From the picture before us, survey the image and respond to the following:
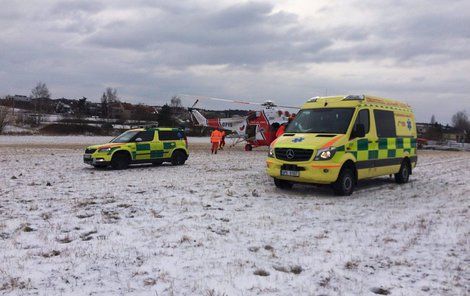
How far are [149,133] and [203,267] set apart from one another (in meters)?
13.2

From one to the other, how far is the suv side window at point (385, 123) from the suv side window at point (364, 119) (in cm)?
49

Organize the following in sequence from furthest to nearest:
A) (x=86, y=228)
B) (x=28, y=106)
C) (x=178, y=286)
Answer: (x=28, y=106) → (x=86, y=228) → (x=178, y=286)

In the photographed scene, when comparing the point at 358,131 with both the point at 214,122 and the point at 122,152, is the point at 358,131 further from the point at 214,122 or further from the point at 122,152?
the point at 214,122

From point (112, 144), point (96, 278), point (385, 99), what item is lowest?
point (96, 278)

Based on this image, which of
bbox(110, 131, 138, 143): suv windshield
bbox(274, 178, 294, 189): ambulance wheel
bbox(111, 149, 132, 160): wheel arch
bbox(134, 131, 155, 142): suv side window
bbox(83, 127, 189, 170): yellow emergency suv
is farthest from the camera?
bbox(134, 131, 155, 142): suv side window

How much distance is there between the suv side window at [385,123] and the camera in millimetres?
11773

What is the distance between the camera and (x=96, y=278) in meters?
4.67

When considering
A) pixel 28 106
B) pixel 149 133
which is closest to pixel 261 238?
pixel 149 133

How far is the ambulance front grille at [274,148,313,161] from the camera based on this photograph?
33.2ft

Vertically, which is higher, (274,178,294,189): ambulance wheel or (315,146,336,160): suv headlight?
(315,146,336,160): suv headlight

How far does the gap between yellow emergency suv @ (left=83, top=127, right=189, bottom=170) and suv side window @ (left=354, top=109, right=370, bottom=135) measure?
9.10 metres

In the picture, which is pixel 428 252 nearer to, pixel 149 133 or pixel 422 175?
pixel 422 175

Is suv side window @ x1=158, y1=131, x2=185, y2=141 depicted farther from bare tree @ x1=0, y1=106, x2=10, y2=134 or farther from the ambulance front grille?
bare tree @ x1=0, y1=106, x2=10, y2=134

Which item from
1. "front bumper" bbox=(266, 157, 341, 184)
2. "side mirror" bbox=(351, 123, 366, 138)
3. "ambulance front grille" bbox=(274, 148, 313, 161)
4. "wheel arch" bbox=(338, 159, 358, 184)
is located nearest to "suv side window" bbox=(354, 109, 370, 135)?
"side mirror" bbox=(351, 123, 366, 138)
